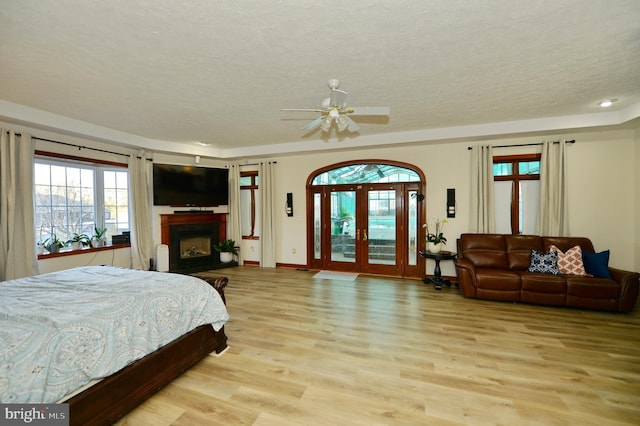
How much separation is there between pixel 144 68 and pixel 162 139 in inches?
121

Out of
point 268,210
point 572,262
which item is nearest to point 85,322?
point 268,210

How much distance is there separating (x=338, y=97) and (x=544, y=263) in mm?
4154

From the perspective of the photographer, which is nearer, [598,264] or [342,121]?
[342,121]

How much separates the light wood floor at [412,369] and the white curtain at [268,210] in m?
2.55

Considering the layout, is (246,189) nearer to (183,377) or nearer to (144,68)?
(144,68)

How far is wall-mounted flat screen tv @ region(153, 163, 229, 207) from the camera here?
18.1 ft

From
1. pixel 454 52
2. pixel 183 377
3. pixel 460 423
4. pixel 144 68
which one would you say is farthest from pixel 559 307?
pixel 144 68

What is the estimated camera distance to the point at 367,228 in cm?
571

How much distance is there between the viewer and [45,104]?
343 cm

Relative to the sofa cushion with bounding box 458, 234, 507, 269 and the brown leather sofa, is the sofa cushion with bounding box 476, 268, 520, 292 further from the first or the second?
the sofa cushion with bounding box 458, 234, 507, 269

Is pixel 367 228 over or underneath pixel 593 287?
over

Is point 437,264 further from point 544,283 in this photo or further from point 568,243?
point 568,243

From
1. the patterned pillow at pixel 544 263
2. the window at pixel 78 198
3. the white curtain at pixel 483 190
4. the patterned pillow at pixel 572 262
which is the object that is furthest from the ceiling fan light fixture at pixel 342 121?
the window at pixel 78 198

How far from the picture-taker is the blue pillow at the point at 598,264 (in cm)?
376
